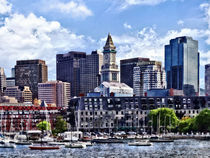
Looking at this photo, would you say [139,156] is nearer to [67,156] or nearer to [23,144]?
[67,156]

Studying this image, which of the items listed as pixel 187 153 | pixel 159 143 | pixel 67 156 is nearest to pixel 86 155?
pixel 67 156

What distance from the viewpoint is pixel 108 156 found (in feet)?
438

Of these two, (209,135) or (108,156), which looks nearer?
(108,156)

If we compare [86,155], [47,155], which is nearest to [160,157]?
[86,155]

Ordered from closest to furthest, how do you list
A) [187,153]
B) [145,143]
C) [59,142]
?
[187,153] < [145,143] < [59,142]

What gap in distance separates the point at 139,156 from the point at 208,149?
23.4 metres

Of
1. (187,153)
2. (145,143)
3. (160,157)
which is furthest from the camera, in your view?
(145,143)

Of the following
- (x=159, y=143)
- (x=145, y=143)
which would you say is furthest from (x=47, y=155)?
(x=159, y=143)

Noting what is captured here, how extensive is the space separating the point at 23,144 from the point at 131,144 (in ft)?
132

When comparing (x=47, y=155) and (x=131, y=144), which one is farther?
(x=131, y=144)

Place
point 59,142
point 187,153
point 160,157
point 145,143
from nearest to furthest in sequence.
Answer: point 160,157 < point 187,153 < point 145,143 < point 59,142

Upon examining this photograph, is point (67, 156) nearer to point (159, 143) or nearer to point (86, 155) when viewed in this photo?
point (86, 155)

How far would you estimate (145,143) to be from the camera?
172250 millimetres

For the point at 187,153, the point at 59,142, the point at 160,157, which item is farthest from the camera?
the point at 59,142
